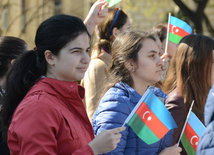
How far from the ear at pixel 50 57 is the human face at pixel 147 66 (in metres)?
0.95

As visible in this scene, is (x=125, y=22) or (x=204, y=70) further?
(x=125, y=22)

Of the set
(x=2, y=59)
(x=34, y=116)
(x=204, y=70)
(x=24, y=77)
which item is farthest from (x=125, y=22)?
(x=34, y=116)

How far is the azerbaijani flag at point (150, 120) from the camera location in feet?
7.18

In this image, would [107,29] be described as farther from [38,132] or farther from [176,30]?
[38,132]

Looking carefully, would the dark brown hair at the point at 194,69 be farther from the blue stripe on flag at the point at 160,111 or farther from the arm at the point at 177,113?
the blue stripe on flag at the point at 160,111

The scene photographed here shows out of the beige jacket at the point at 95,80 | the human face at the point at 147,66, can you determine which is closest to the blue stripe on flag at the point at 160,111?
the human face at the point at 147,66

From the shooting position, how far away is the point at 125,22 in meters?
3.96

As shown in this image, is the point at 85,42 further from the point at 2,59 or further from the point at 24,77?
the point at 2,59

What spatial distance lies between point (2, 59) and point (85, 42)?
118 centimetres

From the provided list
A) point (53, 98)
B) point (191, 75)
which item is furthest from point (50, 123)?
point (191, 75)

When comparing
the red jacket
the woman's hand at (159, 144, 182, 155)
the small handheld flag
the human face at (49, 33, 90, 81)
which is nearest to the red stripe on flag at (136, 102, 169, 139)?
the woman's hand at (159, 144, 182, 155)

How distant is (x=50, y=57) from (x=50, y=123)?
529mm

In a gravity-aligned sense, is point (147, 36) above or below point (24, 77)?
above

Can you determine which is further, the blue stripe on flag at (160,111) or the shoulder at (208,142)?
the blue stripe on flag at (160,111)
